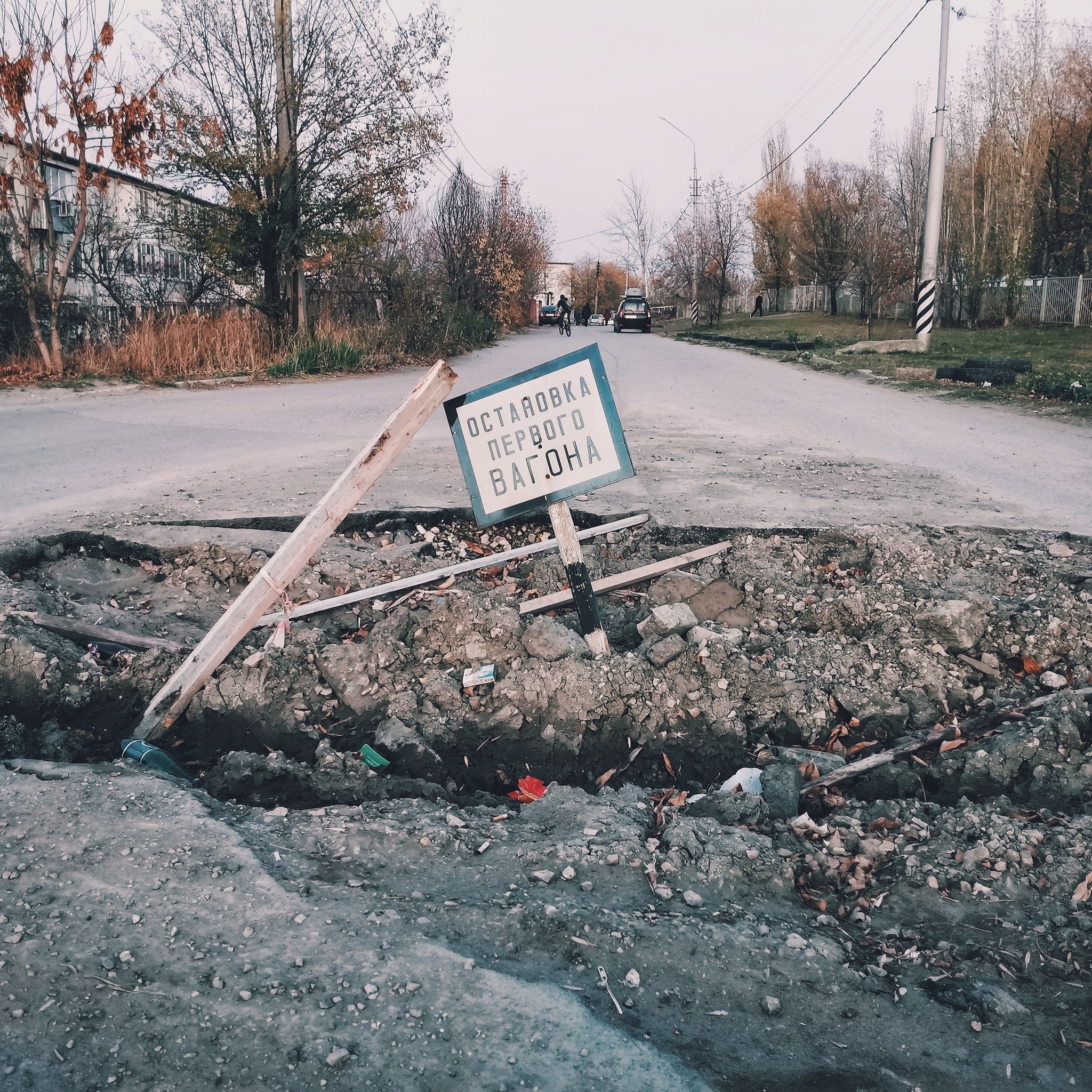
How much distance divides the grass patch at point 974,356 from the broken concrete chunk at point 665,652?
8150 mm

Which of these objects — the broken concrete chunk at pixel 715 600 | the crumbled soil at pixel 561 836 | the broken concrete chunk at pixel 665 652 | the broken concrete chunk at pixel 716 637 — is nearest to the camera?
the crumbled soil at pixel 561 836

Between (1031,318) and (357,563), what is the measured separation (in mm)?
31228

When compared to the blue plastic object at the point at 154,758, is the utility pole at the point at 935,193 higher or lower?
higher

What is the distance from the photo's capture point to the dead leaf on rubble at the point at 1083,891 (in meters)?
2.11

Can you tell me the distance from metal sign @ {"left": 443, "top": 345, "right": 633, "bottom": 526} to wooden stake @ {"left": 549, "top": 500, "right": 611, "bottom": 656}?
0.13m

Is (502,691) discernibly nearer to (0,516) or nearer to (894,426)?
(0,516)

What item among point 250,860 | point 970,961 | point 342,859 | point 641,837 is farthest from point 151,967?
point 970,961

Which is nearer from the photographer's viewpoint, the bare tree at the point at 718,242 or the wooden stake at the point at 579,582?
the wooden stake at the point at 579,582

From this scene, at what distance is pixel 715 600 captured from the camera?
4.14 meters

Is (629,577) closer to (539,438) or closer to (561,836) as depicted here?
(539,438)

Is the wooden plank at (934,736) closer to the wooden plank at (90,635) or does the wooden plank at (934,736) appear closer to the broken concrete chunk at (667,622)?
the broken concrete chunk at (667,622)

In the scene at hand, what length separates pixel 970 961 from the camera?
6.36ft

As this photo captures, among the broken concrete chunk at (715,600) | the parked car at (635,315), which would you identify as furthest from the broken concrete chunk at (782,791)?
the parked car at (635,315)

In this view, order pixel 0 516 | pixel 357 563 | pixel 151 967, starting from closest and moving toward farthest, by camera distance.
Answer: pixel 151 967, pixel 357 563, pixel 0 516
